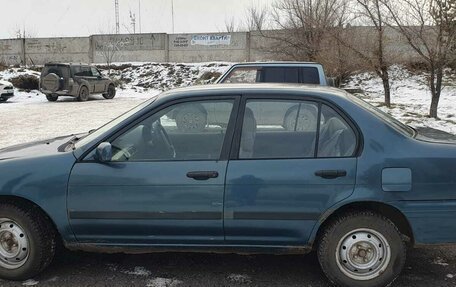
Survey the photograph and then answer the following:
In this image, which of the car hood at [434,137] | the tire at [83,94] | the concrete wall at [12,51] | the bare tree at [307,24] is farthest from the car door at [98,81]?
the car hood at [434,137]

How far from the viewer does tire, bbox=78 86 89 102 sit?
2128 cm

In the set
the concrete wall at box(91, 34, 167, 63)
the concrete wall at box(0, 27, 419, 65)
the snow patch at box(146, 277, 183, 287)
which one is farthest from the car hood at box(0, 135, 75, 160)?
the concrete wall at box(91, 34, 167, 63)

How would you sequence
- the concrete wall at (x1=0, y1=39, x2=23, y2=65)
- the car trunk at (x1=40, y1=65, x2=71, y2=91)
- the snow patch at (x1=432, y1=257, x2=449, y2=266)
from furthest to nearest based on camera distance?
the concrete wall at (x1=0, y1=39, x2=23, y2=65) → the car trunk at (x1=40, y1=65, x2=71, y2=91) → the snow patch at (x1=432, y1=257, x2=449, y2=266)

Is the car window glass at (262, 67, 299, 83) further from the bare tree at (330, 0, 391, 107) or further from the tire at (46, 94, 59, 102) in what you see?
the tire at (46, 94, 59, 102)

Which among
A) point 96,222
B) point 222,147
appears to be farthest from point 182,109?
point 96,222

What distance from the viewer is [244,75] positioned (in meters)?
8.90

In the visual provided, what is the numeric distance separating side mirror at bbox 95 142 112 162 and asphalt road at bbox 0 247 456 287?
3.28 ft

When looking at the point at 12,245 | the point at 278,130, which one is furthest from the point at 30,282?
the point at 278,130

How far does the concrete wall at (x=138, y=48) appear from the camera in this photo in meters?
34.4

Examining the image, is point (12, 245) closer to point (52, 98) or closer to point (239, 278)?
point (239, 278)

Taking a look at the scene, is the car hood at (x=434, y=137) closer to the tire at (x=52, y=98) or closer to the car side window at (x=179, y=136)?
the car side window at (x=179, y=136)

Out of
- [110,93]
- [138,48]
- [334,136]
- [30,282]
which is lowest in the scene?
[30,282]

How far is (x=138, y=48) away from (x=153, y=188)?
3481 cm

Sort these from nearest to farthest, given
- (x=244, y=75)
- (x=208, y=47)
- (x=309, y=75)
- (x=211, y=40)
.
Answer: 1. (x=309, y=75)
2. (x=244, y=75)
3. (x=211, y=40)
4. (x=208, y=47)
